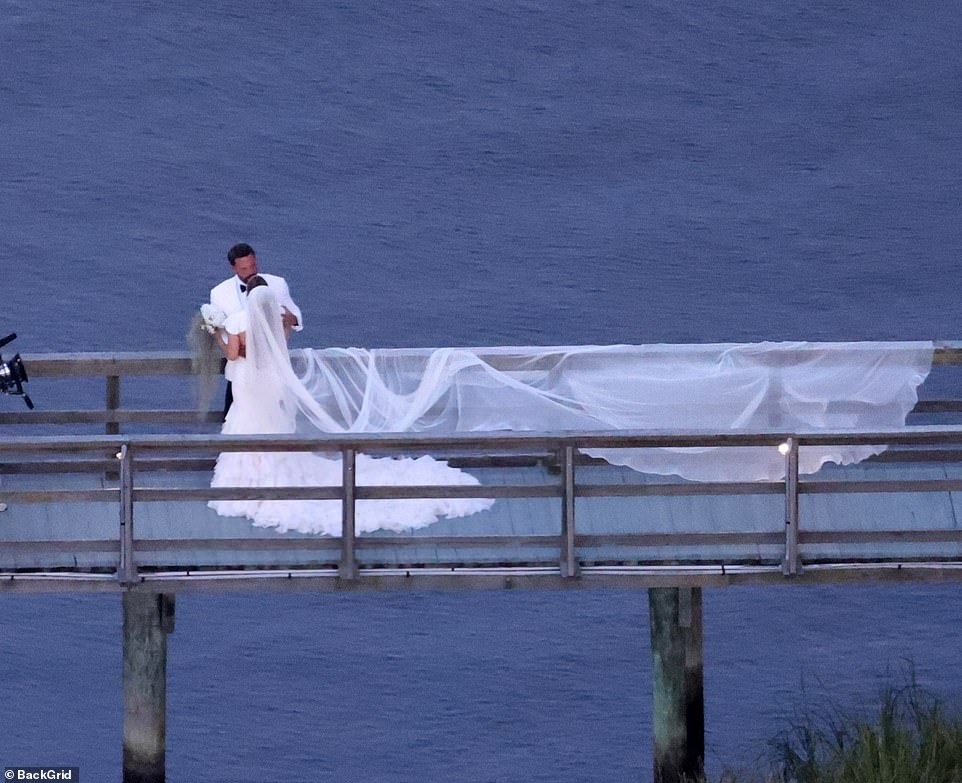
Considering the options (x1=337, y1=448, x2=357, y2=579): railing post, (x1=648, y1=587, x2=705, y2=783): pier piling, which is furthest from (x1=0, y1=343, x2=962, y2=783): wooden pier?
(x1=648, y1=587, x2=705, y2=783): pier piling

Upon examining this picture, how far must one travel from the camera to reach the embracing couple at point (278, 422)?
32.3ft

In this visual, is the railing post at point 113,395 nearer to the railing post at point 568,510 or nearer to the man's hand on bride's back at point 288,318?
the man's hand on bride's back at point 288,318

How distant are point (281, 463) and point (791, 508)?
108 inches

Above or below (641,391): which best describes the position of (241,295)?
above

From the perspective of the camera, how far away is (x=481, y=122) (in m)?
33.9

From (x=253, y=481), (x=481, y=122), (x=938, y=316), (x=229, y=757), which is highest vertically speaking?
(x=481, y=122)

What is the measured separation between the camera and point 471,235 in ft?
102

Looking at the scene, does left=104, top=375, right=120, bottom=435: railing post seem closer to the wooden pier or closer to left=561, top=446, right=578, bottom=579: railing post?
the wooden pier

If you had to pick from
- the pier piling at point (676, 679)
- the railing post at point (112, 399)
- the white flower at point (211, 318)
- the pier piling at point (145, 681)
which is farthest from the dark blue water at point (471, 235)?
the white flower at point (211, 318)

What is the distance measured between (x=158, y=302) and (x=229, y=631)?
33.9 feet

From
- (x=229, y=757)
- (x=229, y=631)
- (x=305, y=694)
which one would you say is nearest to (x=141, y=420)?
(x=229, y=757)

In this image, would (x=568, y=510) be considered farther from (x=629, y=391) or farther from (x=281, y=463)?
(x=281, y=463)

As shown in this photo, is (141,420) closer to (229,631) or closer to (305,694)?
(305,694)

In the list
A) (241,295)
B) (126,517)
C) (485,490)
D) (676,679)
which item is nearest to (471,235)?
(676,679)
